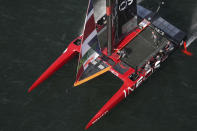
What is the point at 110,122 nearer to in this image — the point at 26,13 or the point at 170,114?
the point at 170,114

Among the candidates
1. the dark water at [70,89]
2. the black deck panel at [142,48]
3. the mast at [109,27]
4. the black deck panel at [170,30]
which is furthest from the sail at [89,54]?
the black deck panel at [170,30]

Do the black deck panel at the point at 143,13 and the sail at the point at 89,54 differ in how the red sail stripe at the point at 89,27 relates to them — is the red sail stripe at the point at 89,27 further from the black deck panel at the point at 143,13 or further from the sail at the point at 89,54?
the black deck panel at the point at 143,13

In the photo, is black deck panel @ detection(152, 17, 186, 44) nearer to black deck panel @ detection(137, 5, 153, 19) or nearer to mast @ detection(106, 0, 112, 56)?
black deck panel @ detection(137, 5, 153, 19)

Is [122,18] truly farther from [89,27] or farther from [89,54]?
[89,54]

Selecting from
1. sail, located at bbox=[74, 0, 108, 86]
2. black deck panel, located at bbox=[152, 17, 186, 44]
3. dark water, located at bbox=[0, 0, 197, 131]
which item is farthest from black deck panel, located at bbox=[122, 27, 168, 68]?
sail, located at bbox=[74, 0, 108, 86]

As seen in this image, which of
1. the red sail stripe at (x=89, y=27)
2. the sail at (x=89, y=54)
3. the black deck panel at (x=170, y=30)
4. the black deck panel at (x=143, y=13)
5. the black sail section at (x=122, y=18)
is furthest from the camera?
the black deck panel at (x=143, y=13)

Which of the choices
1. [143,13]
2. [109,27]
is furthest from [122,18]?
[143,13]

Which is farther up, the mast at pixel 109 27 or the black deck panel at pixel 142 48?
the mast at pixel 109 27
